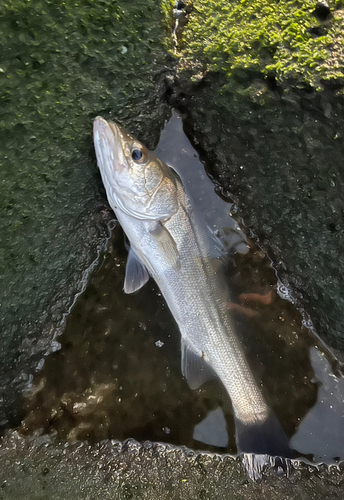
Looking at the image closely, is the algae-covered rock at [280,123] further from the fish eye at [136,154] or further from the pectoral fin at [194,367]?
the pectoral fin at [194,367]

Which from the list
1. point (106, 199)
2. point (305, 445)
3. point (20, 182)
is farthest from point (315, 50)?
point (305, 445)

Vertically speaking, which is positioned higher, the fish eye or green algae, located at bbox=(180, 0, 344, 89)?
green algae, located at bbox=(180, 0, 344, 89)

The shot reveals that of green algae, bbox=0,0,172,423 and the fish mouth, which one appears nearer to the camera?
green algae, bbox=0,0,172,423

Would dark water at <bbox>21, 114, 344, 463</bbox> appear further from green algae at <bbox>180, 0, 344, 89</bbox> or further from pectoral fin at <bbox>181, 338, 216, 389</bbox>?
green algae at <bbox>180, 0, 344, 89</bbox>

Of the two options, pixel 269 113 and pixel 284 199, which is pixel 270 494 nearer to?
pixel 284 199

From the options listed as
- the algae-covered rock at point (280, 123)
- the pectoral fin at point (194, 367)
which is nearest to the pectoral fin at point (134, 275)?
the pectoral fin at point (194, 367)

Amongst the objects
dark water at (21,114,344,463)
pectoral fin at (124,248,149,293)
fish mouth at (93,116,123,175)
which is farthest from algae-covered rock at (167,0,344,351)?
pectoral fin at (124,248,149,293)

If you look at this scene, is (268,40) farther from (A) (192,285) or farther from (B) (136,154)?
(A) (192,285)
